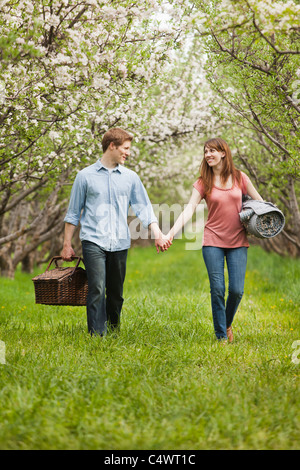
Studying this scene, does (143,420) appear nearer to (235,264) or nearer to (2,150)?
(235,264)

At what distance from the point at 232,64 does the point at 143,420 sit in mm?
4776

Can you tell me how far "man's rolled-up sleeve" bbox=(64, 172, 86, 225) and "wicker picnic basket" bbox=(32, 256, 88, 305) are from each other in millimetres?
457

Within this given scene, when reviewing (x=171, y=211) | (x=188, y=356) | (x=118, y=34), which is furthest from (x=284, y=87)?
(x=171, y=211)

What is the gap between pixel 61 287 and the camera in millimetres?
5297

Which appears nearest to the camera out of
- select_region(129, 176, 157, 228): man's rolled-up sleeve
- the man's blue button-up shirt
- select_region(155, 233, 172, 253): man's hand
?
the man's blue button-up shirt

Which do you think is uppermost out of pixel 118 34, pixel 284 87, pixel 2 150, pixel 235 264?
pixel 118 34

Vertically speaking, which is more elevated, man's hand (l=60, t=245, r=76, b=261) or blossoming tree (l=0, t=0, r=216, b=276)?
blossoming tree (l=0, t=0, r=216, b=276)

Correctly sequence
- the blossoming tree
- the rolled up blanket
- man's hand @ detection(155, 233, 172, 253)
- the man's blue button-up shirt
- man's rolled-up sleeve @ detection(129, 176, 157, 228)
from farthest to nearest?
man's rolled-up sleeve @ detection(129, 176, 157, 228), man's hand @ detection(155, 233, 172, 253), the blossoming tree, the man's blue button-up shirt, the rolled up blanket

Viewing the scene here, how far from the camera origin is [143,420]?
3.45 metres

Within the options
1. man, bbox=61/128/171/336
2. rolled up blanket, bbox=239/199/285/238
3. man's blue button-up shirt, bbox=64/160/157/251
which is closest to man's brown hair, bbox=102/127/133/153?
man, bbox=61/128/171/336

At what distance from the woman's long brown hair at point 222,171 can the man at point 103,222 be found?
71 cm

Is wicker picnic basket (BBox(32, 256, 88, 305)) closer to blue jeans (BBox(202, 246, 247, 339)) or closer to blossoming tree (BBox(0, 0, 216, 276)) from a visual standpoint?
blue jeans (BBox(202, 246, 247, 339))

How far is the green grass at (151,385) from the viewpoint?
320 centimetres

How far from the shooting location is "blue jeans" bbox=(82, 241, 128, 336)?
530 cm
